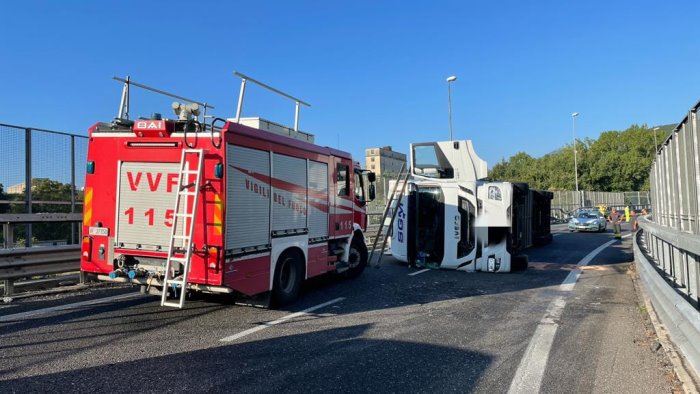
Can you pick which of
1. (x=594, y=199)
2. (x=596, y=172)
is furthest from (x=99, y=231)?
(x=596, y=172)

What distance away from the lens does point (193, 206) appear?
5926 millimetres

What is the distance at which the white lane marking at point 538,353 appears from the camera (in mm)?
4215

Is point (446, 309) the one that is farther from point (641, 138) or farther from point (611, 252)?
point (641, 138)

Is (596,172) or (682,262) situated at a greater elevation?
(596,172)

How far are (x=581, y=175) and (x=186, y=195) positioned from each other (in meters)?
70.6

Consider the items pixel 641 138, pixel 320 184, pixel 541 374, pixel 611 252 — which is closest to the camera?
pixel 541 374

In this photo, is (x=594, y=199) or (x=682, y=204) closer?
(x=682, y=204)

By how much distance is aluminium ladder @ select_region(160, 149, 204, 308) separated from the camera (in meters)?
5.92

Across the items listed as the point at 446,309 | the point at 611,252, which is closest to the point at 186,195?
the point at 446,309

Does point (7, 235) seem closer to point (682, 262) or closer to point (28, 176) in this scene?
point (28, 176)

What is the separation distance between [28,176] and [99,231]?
3335 millimetres

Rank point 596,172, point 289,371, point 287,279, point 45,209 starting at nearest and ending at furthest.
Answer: point 289,371, point 287,279, point 45,209, point 596,172

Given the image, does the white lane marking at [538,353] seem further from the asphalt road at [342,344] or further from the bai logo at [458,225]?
the bai logo at [458,225]

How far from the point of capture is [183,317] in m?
6.39
